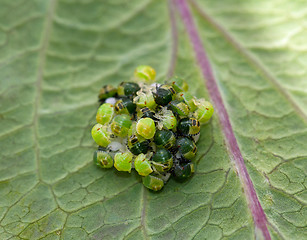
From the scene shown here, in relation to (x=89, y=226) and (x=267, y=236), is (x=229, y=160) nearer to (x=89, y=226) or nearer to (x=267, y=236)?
(x=267, y=236)

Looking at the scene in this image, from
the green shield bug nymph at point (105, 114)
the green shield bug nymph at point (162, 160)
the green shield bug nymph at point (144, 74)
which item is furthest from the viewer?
the green shield bug nymph at point (144, 74)

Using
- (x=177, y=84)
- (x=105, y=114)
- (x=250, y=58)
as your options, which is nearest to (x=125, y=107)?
(x=105, y=114)

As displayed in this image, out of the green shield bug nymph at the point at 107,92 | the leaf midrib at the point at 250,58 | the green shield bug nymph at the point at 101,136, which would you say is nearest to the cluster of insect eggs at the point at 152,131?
the green shield bug nymph at the point at 101,136

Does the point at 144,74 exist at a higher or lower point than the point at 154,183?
higher

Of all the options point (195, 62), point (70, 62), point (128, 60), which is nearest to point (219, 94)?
point (195, 62)

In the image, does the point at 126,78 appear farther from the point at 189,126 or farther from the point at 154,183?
the point at 154,183

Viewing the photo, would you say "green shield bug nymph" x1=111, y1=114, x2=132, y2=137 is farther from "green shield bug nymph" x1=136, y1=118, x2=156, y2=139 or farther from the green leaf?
the green leaf

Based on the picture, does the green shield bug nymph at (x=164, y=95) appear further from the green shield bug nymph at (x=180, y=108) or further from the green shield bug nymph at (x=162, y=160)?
the green shield bug nymph at (x=162, y=160)
